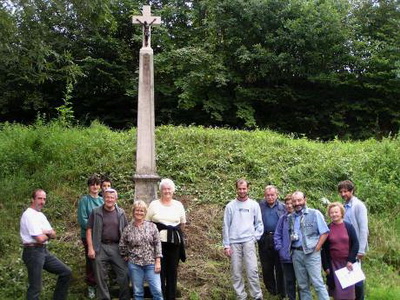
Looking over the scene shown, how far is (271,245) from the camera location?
6957 millimetres

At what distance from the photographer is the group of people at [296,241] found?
19.2 feet

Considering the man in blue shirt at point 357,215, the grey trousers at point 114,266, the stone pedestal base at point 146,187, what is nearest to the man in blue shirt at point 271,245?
the man in blue shirt at point 357,215

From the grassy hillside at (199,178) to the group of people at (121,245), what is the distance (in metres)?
1.00

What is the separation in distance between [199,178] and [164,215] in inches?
194

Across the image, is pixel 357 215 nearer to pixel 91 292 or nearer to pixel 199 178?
pixel 91 292

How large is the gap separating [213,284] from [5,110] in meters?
15.7

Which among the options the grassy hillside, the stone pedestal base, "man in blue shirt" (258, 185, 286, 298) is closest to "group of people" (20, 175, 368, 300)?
"man in blue shirt" (258, 185, 286, 298)

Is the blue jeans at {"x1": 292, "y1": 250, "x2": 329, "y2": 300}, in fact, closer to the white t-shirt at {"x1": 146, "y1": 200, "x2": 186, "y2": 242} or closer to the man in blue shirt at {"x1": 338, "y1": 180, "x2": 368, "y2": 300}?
the man in blue shirt at {"x1": 338, "y1": 180, "x2": 368, "y2": 300}

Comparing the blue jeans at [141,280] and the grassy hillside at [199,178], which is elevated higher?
the grassy hillside at [199,178]

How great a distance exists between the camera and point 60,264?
612 centimetres

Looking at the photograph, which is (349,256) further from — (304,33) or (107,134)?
(304,33)

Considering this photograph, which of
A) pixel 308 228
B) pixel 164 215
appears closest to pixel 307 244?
pixel 308 228

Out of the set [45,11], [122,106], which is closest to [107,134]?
[45,11]

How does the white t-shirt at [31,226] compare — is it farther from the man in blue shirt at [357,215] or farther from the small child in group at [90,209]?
the man in blue shirt at [357,215]
